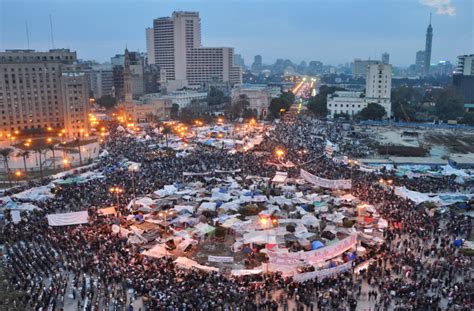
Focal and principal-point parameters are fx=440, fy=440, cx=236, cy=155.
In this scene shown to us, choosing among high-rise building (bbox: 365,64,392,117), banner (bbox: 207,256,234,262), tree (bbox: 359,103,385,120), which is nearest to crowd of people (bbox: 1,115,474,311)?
banner (bbox: 207,256,234,262)

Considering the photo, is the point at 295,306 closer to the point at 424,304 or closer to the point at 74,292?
the point at 424,304

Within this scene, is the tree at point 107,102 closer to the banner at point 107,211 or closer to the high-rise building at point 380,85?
the high-rise building at point 380,85

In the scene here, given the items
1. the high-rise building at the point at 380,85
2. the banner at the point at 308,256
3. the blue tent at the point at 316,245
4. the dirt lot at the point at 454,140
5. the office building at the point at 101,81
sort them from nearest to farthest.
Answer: the banner at the point at 308,256
the blue tent at the point at 316,245
the dirt lot at the point at 454,140
the high-rise building at the point at 380,85
the office building at the point at 101,81

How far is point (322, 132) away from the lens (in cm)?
6519

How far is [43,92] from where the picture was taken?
72.4 m

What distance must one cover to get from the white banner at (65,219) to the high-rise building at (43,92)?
143ft

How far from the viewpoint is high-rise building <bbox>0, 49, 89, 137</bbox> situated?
68.9 metres

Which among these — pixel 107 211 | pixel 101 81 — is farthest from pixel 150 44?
pixel 107 211

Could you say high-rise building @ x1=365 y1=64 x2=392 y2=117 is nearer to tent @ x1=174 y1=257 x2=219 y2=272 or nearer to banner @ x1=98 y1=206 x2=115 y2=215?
banner @ x1=98 y1=206 x2=115 y2=215

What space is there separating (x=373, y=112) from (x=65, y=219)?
6527cm

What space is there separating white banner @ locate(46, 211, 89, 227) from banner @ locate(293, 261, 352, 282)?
14776 mm

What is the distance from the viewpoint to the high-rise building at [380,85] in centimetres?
8850

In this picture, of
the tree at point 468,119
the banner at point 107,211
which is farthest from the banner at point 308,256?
the tree at point 468,119

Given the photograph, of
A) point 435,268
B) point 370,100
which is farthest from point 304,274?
point 370,100
